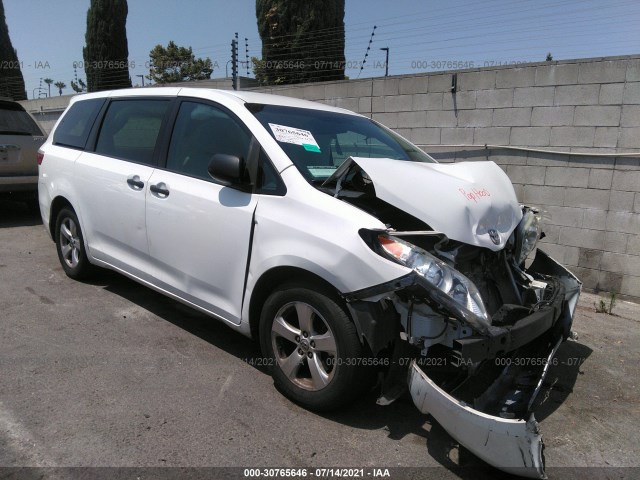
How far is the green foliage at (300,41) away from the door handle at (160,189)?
764 centimetres

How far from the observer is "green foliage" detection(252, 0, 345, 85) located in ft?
35.1

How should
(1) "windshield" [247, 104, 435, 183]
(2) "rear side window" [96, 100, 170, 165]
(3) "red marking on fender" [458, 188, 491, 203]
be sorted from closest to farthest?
(3) "red marking on fender" [458, 188, 491, 203] → (1) "windshield" [247, 104, 435, 183] → (2) "rear side window" [96, 100, 170, 165]

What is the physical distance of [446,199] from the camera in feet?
8.80

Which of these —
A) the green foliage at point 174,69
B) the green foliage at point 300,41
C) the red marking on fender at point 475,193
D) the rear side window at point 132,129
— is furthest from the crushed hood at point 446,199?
the green foliage at point 174,69

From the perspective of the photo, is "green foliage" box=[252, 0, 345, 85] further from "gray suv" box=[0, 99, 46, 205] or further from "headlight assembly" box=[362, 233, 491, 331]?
"headlight assembly" box=[362, 233, 491, 331]

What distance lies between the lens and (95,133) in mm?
4461

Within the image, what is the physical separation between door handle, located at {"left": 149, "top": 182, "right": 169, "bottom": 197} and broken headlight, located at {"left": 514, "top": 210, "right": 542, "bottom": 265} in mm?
2434

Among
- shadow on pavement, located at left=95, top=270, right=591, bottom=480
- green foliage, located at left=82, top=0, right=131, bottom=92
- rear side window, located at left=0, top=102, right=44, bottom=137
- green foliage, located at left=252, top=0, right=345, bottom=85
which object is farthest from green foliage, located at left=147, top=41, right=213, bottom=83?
shadow on pavement, located at left=95, top=270, right=591, bottom=480

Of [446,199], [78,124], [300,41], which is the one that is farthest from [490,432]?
[300,41]

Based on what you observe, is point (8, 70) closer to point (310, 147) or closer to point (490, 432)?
point (310, 147)

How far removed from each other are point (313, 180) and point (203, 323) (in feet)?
6.02

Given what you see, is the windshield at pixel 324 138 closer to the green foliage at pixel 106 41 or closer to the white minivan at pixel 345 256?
the white minivan at pixel 345 256

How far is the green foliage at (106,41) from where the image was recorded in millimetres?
19328

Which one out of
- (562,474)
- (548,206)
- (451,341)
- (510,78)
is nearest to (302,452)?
(451,341)
